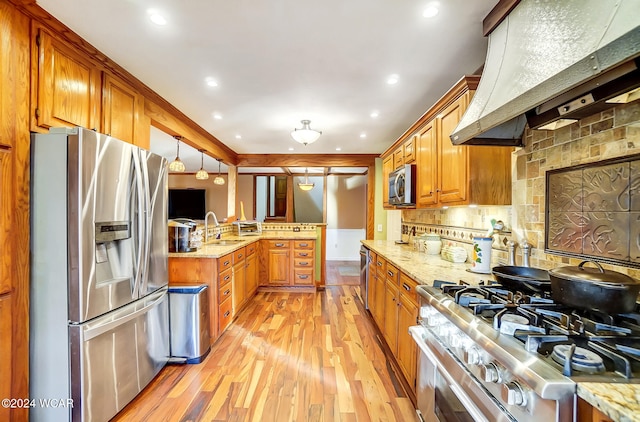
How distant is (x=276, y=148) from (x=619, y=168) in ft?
14.1

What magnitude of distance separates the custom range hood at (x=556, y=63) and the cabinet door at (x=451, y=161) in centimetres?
37

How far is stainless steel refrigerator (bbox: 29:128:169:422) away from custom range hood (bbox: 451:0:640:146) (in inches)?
82.1

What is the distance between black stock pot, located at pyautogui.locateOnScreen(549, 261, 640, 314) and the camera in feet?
3.05

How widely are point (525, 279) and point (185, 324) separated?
2.45 m

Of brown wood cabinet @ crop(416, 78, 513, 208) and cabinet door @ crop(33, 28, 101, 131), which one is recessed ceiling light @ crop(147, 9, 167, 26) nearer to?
cabinet door @ crop(33, 28, 101, 131)

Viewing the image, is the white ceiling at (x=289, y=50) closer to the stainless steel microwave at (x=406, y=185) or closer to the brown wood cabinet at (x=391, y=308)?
the stainless steel microwave at (x=406, y=185)

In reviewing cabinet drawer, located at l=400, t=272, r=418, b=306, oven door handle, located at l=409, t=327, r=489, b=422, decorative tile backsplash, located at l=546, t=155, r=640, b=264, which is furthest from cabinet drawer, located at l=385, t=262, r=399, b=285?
decorative tile backsplash, located at l=546, t=155, r=640, b=264

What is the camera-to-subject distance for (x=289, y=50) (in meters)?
1.92

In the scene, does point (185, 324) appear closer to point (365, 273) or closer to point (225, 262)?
point (225, 262)

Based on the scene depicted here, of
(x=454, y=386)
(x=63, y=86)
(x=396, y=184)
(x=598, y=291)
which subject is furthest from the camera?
(x=396, y=184)

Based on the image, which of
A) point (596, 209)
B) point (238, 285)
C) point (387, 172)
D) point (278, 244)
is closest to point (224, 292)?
point (238, 285)

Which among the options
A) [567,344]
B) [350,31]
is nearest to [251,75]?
[350,31]

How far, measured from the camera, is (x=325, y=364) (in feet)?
7.88

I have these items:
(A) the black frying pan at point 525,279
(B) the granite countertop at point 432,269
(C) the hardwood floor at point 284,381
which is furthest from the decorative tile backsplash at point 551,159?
(C) the hardwood floor at point 284,381
